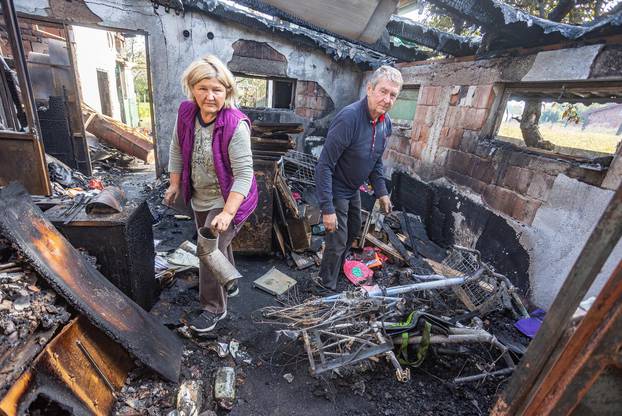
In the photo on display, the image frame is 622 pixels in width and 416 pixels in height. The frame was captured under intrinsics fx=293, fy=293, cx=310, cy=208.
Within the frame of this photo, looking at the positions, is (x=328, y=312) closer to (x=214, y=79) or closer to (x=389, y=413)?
(x=389, y=413)

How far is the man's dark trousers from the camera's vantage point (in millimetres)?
3005

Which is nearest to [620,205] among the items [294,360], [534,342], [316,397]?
[534,342]

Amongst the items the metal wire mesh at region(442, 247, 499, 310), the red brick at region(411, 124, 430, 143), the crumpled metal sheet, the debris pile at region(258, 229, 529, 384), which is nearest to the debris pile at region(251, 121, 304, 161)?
the debris pile at region(258, 229, 529, 384)

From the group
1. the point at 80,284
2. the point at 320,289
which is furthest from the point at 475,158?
the point at 80,284

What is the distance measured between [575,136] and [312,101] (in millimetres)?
5225

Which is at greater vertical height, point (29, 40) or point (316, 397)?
point (29, 40)

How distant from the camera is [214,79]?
1.98m

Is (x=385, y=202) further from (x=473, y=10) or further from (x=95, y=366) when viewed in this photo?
(x=95, y=366)

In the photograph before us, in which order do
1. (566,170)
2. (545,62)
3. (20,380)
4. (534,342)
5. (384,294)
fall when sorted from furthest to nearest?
(545,62)
(566,170)
(384,294)
(20,380)
(534,342)

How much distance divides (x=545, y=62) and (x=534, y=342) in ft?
11.9

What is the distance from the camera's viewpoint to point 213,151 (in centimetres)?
211

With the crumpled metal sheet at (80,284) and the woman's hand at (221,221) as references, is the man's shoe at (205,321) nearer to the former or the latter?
the crumpled metal sheet at (80,284)

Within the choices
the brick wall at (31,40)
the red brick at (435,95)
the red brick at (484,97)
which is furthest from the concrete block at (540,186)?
the brick wall at (31,40)

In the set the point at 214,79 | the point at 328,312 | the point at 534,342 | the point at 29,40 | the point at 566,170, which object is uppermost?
the point at 29,40
